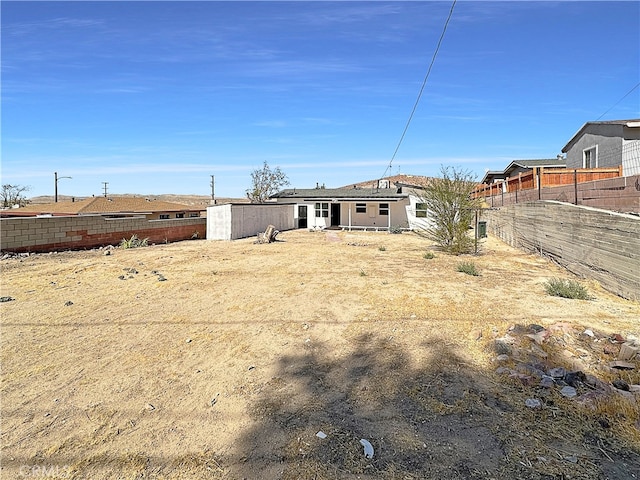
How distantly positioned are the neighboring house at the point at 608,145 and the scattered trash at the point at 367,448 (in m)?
13.8

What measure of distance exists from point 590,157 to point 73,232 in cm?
2419

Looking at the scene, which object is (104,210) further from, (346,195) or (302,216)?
(346,195)

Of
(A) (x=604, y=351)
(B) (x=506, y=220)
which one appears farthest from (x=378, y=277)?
(B) (x=506, y=220)

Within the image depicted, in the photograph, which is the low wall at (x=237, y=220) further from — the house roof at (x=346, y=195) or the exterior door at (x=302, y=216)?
the house roof at (x=346, y=195)

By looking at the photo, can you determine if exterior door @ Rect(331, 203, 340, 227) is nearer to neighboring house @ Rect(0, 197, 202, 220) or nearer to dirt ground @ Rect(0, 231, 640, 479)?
neighboring house @ Rect(0, 197, 202, 220)

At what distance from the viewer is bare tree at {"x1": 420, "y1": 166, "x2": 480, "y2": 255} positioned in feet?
47.9

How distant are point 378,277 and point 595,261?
4.96m

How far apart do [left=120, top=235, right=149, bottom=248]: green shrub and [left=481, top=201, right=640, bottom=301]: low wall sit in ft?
52.8

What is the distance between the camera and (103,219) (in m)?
15.9

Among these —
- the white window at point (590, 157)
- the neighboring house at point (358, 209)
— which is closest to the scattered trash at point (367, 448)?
the white window at point (590, 157)

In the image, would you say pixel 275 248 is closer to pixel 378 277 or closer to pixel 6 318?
pixel 378 277

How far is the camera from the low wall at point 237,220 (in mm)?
21344

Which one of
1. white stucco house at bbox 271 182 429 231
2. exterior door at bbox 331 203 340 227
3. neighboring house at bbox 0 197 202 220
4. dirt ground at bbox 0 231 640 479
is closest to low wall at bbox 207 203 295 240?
white stucco house at bbox 271 182 429 231

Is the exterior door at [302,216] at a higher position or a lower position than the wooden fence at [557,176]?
lower
